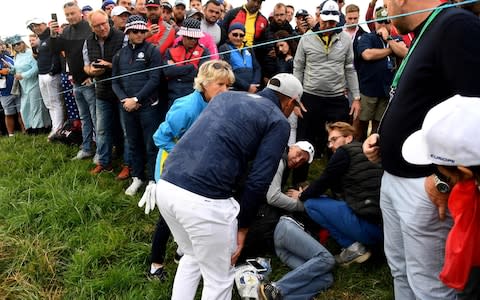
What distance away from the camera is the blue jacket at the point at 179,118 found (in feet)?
11.2

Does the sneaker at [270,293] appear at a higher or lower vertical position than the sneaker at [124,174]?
higher

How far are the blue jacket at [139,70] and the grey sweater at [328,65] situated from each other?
178 cm

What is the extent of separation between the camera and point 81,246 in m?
3.85

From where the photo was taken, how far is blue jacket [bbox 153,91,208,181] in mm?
3422

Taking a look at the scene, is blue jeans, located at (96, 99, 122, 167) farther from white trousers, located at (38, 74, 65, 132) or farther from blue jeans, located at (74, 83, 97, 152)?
white trousers, located at (38, 74, 65, 132)

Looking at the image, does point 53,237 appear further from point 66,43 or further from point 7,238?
point 66,43

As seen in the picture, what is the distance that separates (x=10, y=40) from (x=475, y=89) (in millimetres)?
8131

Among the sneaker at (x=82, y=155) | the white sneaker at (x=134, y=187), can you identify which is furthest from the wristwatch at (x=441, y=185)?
the sneaker at (x=82, y=155)

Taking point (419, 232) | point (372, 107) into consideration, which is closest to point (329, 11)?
point (372, 107)

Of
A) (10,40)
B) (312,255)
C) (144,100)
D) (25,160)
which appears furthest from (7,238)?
(10,40)

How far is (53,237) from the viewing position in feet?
13.1

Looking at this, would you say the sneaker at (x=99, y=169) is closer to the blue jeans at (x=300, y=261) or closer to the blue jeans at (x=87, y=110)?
the blue jeans at (x=87, y=110)

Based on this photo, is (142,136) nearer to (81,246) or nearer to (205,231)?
(81,246)

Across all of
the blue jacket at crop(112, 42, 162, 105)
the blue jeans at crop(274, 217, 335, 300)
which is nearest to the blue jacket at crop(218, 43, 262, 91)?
the blue jacket at crop(112, 42, 162, 105)
